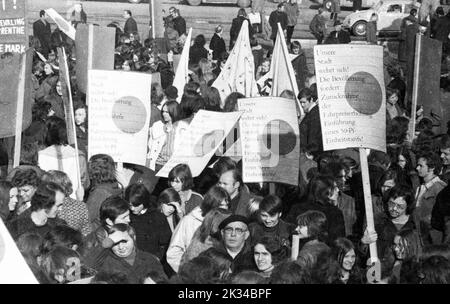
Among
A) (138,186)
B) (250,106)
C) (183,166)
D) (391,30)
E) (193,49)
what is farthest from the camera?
(391,30)

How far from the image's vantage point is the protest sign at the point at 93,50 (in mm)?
13297

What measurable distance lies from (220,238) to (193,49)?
15.3 m

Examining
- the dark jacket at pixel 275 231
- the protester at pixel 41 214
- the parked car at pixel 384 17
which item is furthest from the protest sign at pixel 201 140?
the parked car at pixel 384 17

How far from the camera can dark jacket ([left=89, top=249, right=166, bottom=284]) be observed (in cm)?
820

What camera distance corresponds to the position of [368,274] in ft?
28.6

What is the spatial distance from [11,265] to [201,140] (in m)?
4.34

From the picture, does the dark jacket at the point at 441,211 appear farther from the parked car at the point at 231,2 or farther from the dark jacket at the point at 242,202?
the parked car at the point at 231,2

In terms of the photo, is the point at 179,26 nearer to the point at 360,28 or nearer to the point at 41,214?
the point at 360,28

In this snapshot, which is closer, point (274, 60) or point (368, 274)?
point (368, 274)

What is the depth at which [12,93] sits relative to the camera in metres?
12.3

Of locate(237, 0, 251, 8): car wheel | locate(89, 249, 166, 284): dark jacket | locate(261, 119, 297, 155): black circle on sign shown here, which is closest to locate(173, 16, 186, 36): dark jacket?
locate(237, 0, 251, 8): car wheel

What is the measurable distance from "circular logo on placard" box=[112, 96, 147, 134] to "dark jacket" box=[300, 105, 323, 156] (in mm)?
1762
